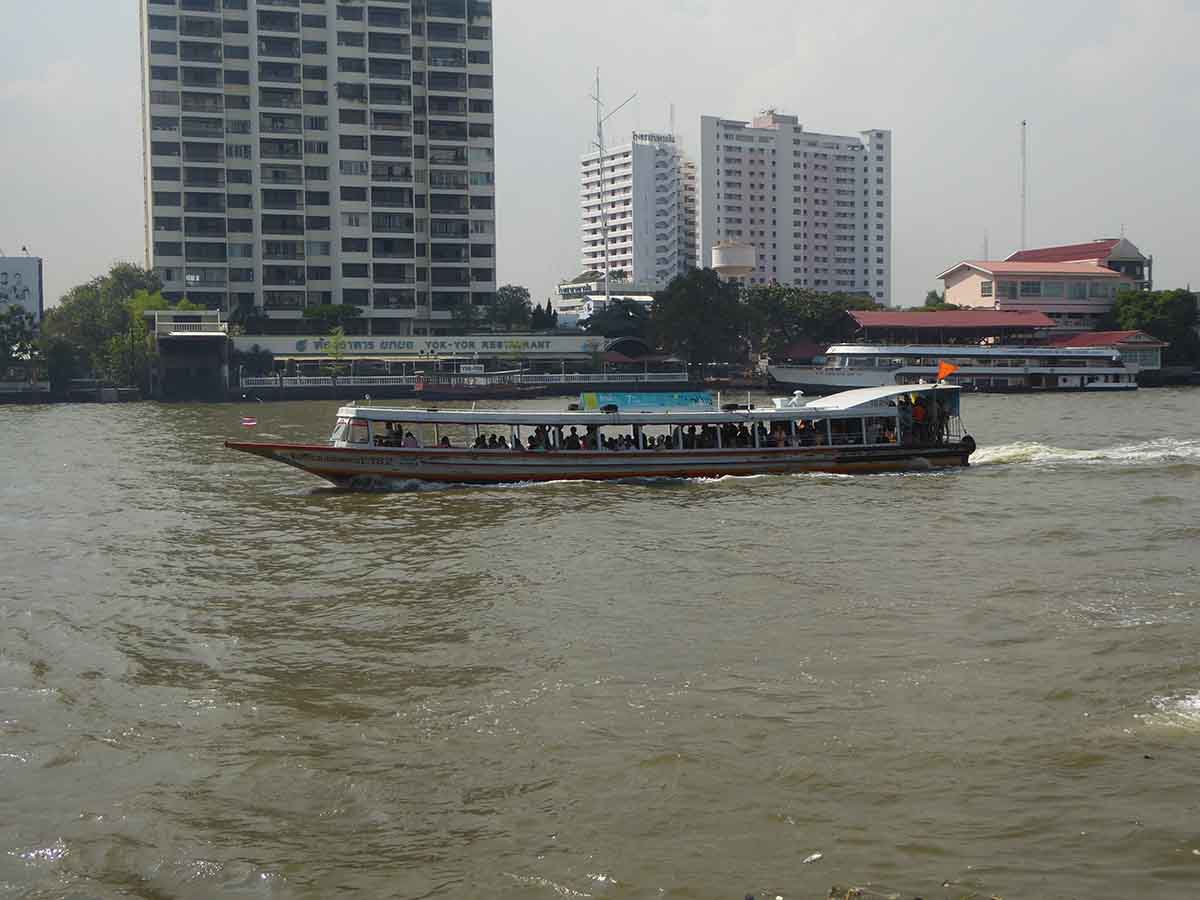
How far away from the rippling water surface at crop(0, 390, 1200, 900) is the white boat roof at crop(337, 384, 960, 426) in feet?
12.0

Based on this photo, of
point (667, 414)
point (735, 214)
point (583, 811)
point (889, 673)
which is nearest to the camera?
point (583, 811)

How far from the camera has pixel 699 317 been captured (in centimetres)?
7031

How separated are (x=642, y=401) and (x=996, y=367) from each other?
1902 inches

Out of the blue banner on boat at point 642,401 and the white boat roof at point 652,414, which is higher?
the blue banner on boat at point 642,401

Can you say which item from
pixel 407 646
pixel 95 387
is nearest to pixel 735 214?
pixel 95 387

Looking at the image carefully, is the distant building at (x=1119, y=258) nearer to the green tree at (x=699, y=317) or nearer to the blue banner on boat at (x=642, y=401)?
the green tree at (x=699, y=317)

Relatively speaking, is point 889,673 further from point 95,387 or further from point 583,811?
point 95,387

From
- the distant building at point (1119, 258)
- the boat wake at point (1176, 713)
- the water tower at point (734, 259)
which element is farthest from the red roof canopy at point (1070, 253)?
the boat wake at point (1176, 713)

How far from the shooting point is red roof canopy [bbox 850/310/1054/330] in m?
72.6

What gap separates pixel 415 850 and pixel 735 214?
126 m

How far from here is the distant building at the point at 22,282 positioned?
269ft

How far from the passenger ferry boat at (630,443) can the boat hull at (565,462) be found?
0.02 m

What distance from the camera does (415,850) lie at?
7.99m

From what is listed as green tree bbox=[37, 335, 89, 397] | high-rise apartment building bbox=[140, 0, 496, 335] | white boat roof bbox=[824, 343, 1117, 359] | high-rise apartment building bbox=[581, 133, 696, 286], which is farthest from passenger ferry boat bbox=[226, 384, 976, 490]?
high-rise apartment building bbox=[581, 133, 696, 286]
